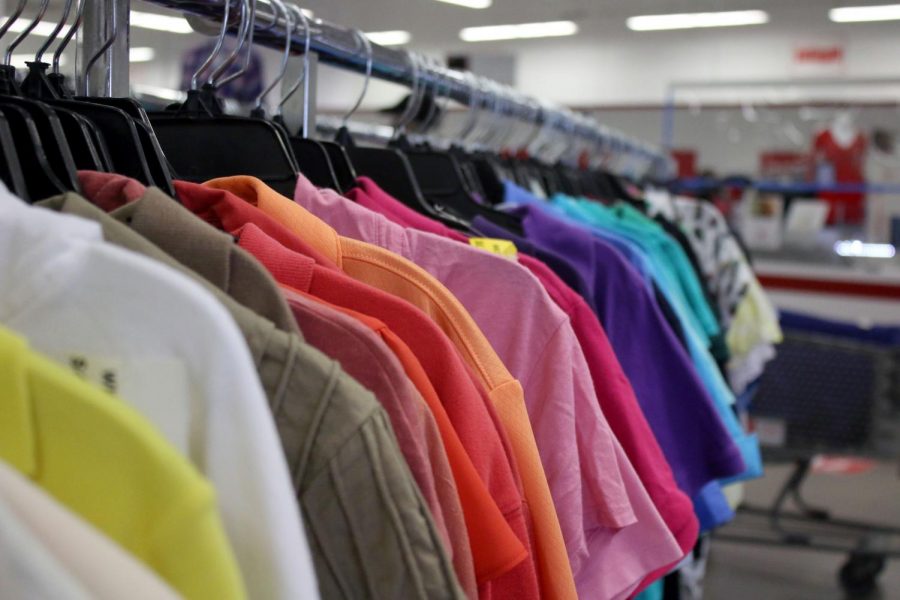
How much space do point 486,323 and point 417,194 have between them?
1.07 ft

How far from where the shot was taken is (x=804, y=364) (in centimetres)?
304

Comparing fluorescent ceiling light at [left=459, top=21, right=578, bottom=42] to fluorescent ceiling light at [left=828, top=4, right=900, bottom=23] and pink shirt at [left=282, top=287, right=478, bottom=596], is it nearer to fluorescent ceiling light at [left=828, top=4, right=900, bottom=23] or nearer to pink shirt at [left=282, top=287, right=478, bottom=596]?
fluorescent ceiling light at [left=828, top=4, right=900, bottom=23]

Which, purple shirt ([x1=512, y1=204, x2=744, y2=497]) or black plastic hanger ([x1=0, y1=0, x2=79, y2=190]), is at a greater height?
black plastic hanger ([x1=0, y1=0, x2=79, y2=190])

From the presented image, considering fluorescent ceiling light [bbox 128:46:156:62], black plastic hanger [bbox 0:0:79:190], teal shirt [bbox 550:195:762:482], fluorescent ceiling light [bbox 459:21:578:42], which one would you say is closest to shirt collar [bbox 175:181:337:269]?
black plastic hanger [bbox 0:0:79:190]

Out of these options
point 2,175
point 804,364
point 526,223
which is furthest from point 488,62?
point 2,175

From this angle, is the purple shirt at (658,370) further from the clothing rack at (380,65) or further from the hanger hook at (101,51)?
the hanger hook at (101,51)

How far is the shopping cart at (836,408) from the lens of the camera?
2.92 meters

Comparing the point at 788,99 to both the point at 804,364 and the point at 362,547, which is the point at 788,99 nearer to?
the point at 804,364

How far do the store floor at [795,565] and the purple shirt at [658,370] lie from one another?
2.00 meters

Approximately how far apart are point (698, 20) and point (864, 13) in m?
1.31

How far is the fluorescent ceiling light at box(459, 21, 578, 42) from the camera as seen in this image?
9086mm

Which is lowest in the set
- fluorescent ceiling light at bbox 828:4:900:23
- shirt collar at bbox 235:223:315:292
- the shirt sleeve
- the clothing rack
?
the shirt sleeve

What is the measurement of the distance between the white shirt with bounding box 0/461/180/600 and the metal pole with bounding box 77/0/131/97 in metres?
0.68

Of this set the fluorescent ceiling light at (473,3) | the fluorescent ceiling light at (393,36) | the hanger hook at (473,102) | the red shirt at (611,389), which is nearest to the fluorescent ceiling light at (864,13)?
the fluorescent ceiling light at (473,3)
